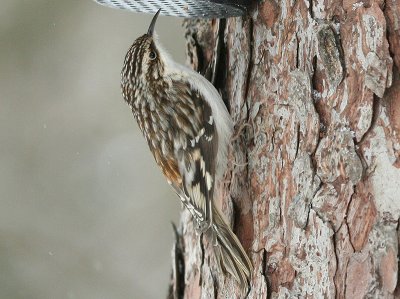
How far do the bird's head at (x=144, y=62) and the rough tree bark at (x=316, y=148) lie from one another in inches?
11.2

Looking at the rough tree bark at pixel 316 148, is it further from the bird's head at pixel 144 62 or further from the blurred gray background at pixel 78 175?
the blurred gray background at pixel 78 175

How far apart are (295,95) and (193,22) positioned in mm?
757

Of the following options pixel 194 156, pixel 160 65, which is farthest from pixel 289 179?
pixel 160 65

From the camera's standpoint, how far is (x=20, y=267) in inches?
209

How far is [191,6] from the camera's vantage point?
106 inches

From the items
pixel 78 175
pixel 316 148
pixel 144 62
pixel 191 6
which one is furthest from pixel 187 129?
pixel 78 175

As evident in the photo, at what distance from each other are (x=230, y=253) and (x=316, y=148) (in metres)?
0.45

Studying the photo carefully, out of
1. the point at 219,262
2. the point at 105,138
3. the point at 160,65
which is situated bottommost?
the point at 219,262

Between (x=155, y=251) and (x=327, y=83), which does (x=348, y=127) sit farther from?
(x=155, y=251)

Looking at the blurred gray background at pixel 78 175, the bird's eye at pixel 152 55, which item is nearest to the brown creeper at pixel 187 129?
the bird's eye at pixel 152 55

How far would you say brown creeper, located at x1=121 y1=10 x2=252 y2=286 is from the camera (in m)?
2.81

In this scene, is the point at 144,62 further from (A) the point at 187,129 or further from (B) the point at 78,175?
(B) the point at 78,175

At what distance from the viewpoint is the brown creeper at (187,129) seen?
2.81 m

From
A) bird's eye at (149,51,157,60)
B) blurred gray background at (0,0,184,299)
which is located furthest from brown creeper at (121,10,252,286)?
blurred gray background at (0,0,184,299)
